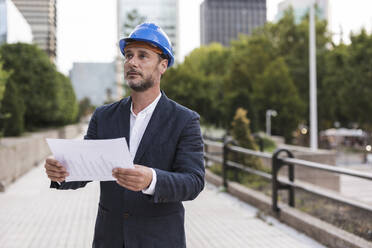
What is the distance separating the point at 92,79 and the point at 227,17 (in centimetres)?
5326

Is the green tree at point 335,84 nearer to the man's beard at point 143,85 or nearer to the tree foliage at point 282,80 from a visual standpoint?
the tree foliage at point 282,80

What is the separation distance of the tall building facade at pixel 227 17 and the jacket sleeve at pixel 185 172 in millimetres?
169623

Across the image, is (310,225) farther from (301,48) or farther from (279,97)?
(301,48)

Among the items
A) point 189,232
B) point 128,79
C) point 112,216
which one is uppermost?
point 128,79

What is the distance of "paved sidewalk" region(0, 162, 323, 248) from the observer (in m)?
6.20

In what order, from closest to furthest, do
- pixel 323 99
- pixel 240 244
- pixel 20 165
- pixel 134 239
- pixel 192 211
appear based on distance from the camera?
pixel 134 239 → pixel 240 244 → pixel 192 211 → pixel 20 165 → pixel 323 99

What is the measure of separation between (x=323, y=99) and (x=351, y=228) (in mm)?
42933

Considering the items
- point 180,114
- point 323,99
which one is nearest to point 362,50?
point 323,99

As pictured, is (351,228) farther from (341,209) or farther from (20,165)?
(20,165)

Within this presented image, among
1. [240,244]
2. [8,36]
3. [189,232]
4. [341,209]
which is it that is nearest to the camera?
[240,244]

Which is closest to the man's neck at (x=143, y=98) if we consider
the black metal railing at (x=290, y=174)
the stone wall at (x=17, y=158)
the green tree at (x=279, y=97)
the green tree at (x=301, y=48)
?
the black metal railing at (x=290, y=174)

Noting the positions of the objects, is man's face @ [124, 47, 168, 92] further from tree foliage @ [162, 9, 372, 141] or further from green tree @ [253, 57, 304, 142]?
green tree @ [253, 57, 304, 142]

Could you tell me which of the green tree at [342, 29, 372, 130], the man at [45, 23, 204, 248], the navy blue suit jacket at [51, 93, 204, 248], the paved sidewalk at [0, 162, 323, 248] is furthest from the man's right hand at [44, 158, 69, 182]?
the green tree at [342, 29, 372, 130]

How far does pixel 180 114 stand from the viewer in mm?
2371
